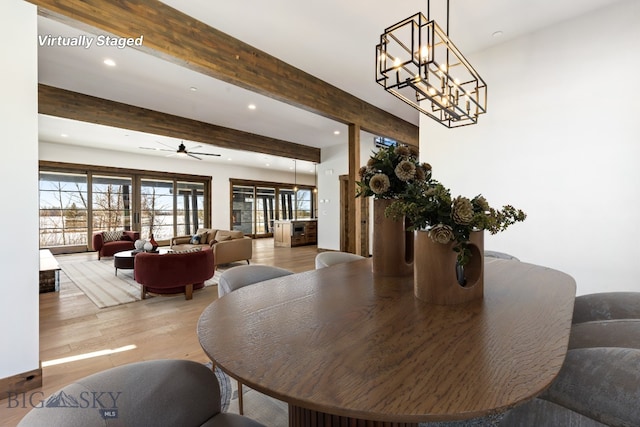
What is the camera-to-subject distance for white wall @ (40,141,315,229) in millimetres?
7281

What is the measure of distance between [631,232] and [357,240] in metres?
3.12

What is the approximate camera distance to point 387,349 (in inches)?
26.5

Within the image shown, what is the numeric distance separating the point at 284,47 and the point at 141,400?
132 inches

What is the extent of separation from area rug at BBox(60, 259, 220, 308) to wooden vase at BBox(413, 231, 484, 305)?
12.8ft

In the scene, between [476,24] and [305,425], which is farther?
[476,24]

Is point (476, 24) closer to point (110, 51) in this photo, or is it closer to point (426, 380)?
point (426, 380)

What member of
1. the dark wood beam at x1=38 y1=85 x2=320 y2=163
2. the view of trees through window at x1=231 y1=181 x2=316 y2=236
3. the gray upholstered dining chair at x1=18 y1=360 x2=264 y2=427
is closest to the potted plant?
the gray upholstered dining chair at x1=18 y1=360 x2=264 y2=427

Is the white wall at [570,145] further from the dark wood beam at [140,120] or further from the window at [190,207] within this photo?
the window at [190,207]

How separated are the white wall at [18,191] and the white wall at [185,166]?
706 centimetres

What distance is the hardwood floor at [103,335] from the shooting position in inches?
78.8

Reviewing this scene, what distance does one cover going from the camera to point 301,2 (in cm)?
245

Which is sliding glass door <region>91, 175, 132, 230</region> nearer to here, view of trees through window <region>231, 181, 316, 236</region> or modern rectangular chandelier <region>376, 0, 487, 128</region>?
view of trees through window <region>231, 181, 316, 236</region>

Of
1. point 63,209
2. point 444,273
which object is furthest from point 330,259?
point 63,209

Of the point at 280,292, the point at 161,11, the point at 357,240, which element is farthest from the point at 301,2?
the point at 357,240
